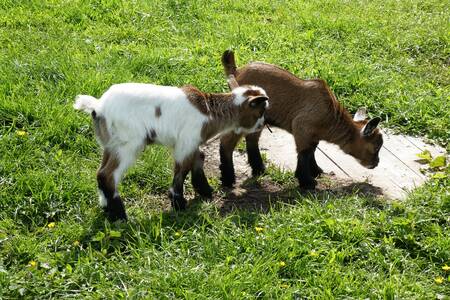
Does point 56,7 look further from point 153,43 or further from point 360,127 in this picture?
point 360,127

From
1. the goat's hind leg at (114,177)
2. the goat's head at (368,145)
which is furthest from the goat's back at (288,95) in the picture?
the goat's hind leg at (114,177)

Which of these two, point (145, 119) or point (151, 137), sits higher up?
point (145, 119)

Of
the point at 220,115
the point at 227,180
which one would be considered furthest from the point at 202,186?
the point at 220,115

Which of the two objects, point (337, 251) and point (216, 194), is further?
point (216, 194)

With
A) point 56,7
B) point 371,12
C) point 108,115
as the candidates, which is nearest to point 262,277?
point 108,115

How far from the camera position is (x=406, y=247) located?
17.0 feet

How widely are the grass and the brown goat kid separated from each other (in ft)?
1.02

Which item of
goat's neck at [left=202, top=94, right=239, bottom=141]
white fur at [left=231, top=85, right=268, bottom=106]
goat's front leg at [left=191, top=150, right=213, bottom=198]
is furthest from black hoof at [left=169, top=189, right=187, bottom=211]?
white fur at [left=231, top=85, right=268, bottom=106]

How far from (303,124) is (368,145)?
70 cm

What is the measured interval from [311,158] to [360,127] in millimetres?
610

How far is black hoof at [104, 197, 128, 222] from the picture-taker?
17.4 feet

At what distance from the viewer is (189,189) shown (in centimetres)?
610

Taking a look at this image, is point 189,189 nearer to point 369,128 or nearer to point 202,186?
point 202,186

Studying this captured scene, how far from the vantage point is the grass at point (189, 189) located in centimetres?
460
